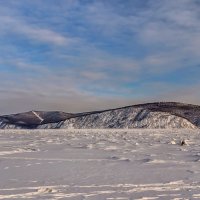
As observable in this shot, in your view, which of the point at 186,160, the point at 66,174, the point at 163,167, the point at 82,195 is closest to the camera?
the point at 82,195

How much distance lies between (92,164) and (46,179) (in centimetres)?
217

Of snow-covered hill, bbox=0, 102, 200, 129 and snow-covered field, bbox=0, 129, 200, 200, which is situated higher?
snow-covered hill, bbox=0, 102, 200, 129

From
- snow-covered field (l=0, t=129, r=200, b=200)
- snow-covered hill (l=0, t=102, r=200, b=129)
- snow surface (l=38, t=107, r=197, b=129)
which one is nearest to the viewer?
snow-covered field (l=0, t=129, r=200, b=200)

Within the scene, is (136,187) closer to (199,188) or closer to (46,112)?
(199,188)

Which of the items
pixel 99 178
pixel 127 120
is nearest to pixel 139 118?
pixel 127 120

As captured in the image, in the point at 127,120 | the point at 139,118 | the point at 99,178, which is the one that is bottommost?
the point at 99,178

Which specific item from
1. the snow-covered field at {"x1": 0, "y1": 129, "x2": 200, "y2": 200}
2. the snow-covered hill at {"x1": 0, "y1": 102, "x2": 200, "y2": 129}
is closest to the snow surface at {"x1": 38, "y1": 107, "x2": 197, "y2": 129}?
the snow-covered hill at {"x1": 0, "y1": 102, "x2": 200, "y2": 129}

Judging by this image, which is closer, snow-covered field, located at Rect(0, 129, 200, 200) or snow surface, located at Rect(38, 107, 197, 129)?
snow-covered field, located at Rect(0, 129, 200, 200)

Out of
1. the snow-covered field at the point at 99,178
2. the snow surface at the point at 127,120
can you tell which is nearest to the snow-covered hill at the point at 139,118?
the snow surface at the point at 127,120

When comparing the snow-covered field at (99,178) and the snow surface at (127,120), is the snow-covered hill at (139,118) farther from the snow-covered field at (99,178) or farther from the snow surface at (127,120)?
the snow-covered field at (99,178)

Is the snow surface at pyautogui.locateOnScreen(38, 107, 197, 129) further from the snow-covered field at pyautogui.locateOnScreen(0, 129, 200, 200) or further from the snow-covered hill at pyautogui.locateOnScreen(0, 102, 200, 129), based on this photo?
the snow-covered field at pyautogui.locateOnScreen(0, 129, 200, 200)

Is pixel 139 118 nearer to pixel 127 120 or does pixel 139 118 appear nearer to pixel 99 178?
pixel 127 120

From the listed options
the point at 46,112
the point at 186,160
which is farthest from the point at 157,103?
the point at 186,160

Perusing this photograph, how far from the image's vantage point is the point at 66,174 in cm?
764
